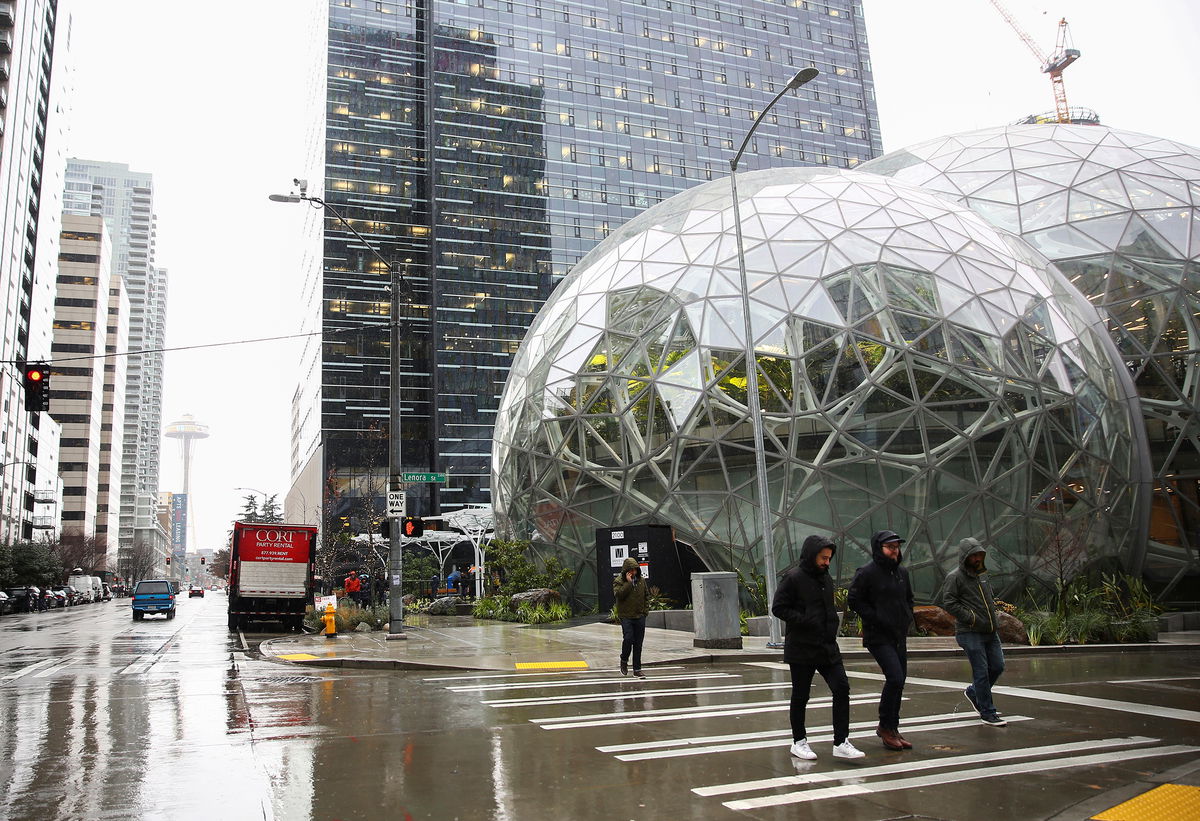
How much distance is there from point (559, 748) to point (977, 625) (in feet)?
13.8

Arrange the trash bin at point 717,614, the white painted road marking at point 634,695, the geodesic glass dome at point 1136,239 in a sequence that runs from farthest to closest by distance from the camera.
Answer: the geodesic glass dome at point 1136,239
the trash bin at point 717,614
the white painted road marking at point 634,695

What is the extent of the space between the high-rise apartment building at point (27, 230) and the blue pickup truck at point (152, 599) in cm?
3481

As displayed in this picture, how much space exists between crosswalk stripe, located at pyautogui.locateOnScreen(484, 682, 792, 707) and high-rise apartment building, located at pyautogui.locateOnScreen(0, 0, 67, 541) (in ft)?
227

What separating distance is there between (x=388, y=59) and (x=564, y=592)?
266ft

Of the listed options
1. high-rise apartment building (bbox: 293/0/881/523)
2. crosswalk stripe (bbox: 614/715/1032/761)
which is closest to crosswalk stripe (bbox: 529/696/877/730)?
crosswalk stripe (bbox: 614/715/1032/761)

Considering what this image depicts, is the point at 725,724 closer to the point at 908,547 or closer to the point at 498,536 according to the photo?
the point at 908,547

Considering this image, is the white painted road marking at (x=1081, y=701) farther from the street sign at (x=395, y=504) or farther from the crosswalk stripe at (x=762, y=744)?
the street sign at (x=395, y=504)

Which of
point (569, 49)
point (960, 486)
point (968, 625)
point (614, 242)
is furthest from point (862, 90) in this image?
point (968, 625)

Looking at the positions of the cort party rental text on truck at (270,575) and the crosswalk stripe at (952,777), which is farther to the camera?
the cort party rental text on truck at (270,575)

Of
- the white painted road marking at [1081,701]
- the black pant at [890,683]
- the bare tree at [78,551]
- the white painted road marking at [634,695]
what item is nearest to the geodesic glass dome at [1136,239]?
the white painted road marking at [1081,701]

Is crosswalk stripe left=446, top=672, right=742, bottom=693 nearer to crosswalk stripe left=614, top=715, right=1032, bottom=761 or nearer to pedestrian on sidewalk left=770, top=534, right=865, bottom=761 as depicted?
crosswalk stripe left=614, top=715, right=1032, bottom=761

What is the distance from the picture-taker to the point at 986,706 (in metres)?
7.95

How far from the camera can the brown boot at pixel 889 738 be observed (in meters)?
6.89

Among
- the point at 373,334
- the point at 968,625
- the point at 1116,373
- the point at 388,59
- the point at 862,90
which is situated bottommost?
the point at 968,625
